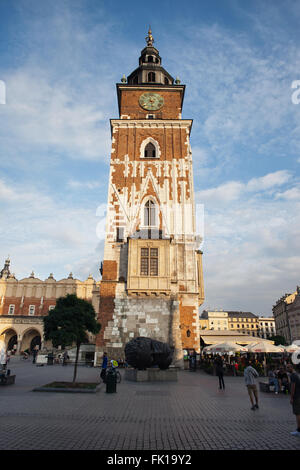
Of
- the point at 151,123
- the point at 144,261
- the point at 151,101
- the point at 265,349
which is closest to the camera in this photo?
the point at 265,349

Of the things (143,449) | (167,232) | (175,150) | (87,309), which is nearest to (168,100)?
(175,150)

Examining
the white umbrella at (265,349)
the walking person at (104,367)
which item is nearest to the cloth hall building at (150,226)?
the white umbrella at (265,349)

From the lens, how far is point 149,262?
25.3m

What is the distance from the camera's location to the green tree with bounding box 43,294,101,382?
14305 mm

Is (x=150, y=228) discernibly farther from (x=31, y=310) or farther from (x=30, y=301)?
(x=30, y=301)

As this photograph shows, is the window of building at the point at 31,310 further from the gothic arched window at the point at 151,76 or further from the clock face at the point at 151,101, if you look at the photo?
the gothic arched window at the point at 151,76

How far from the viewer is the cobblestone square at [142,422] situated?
6.29 metres

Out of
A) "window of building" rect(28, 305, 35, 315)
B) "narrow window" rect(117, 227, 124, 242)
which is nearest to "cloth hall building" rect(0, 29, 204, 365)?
"narrow window" rect(117, 227, 124, 242)

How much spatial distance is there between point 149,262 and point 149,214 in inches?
220

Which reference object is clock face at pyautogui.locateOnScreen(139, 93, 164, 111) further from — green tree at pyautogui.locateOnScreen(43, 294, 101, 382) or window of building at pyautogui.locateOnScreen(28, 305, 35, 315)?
window of building at pyautogui.locateOnScreen(28, 305, 35, 315)

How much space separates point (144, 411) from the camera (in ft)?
30.1

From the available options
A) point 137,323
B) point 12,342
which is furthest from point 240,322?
point 137,323

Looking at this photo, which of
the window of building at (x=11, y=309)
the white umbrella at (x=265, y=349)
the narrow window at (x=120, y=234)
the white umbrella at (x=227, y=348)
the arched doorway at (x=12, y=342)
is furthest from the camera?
the window of building at (x=11, y=309)

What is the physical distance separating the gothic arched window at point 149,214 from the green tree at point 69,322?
1402 centimetres
